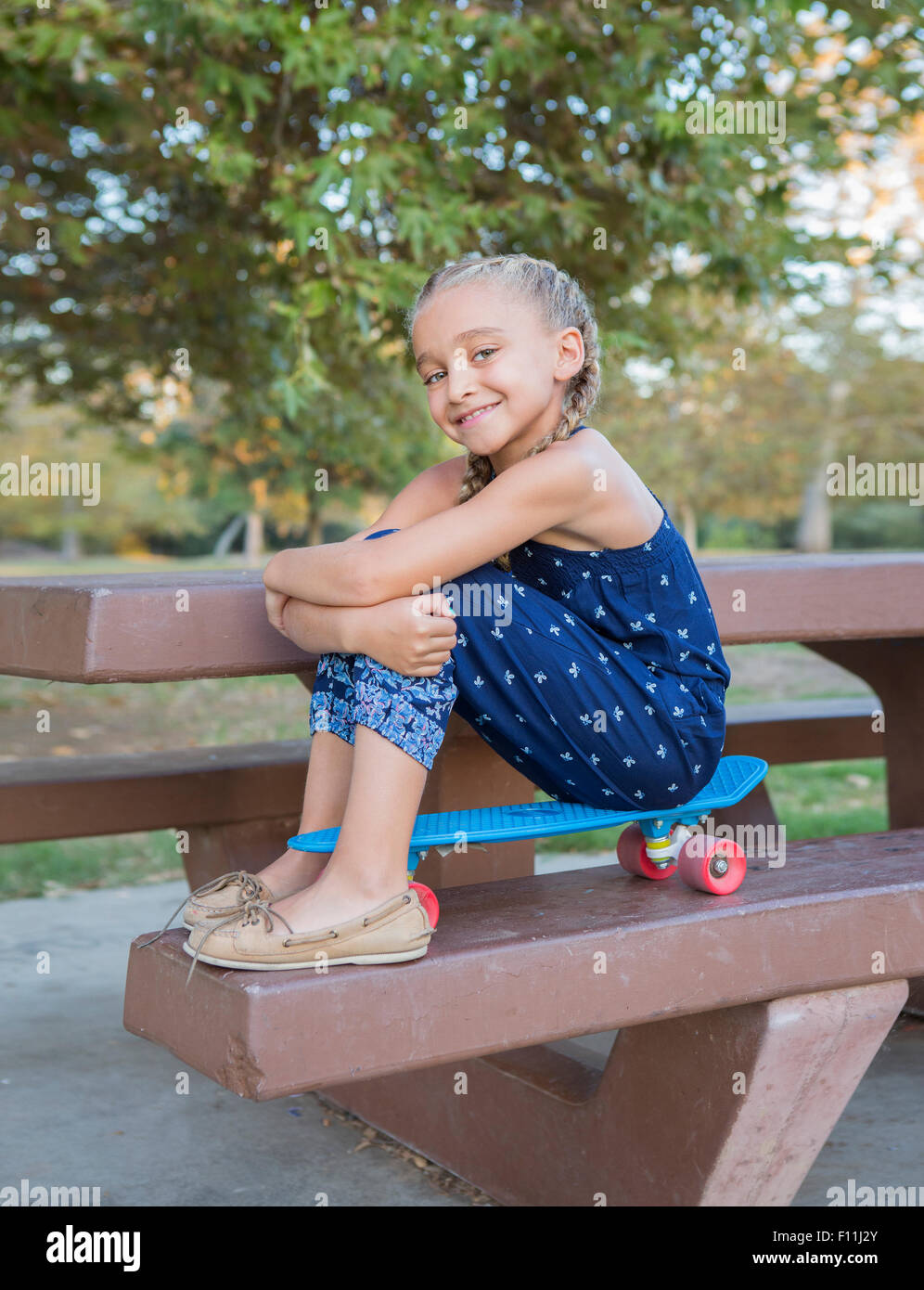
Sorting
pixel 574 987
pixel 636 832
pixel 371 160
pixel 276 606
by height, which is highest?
pixel 371 160

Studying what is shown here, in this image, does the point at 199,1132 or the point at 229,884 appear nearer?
the point at 229,884

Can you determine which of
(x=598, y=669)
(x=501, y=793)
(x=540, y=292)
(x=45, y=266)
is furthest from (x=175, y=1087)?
(x=45, y=266)

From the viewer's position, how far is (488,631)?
1.86 m

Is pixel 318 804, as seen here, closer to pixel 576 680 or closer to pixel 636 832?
pixel 576 680

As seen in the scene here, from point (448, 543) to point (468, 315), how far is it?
362 millimetres

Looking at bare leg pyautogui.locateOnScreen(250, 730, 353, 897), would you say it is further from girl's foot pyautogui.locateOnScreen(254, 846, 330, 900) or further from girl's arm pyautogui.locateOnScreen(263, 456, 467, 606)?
girl's arm pyautogui.locateOnScreen(263, 456, 467, 606)

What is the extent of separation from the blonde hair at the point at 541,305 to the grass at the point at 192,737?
1.58m

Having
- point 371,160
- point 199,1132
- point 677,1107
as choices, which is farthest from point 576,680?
point 371,160

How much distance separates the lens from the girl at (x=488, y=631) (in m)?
1.72

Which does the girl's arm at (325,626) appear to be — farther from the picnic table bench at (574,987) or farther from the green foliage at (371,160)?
the green foliage at (371,160)

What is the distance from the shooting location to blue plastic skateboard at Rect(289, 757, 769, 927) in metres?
1.88

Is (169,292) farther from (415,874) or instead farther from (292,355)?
(415,874)

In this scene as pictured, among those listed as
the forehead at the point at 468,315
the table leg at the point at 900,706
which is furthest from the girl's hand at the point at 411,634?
the table leg at the point at 900,706

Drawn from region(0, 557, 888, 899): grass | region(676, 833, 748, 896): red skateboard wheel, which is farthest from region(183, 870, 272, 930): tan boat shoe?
region(0, 557, 888, 899): grass
